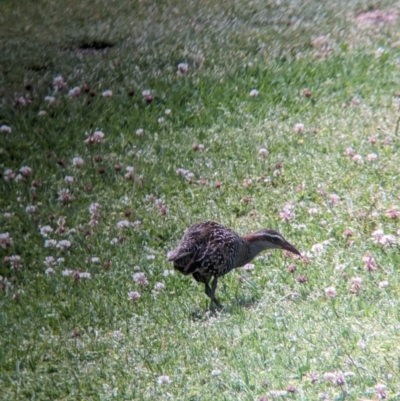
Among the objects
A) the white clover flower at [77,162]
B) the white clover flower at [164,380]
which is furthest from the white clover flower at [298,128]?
the white clover flower at [164,380]

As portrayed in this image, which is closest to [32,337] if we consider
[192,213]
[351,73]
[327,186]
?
[192,213]

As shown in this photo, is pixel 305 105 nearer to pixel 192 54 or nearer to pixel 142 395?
pixel 192 54

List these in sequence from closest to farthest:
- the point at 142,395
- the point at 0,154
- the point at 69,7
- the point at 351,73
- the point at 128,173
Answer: the point at 142,395, the point at 128,173, the point at 0,154, the point at 351,73, the point at 69,7

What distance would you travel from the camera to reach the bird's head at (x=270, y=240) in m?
7.86

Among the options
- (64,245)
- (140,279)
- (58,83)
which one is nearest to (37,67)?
(58,83)

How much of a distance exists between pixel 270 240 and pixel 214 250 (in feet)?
2.23

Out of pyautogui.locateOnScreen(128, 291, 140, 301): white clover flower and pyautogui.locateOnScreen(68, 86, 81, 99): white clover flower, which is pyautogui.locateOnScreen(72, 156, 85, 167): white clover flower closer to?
pyautogui.locateOnScreen(68, 86, 81, 99): white clover flower

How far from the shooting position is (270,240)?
25.8 feet

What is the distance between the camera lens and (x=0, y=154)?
35.9ft

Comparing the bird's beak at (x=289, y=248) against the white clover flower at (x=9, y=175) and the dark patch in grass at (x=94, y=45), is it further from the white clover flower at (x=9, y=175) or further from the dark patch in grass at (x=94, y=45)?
the dark patch in grass at (x=94, y=45)

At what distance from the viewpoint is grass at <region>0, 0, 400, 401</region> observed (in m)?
6.55

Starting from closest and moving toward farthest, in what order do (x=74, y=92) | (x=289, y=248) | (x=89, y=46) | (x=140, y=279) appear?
(x=289, y=248)
(x=140, y=279)
(x=74, y=92)
(x=89, y=46)

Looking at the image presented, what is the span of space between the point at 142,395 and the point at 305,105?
5.88 meters

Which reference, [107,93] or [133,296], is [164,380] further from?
[107,93]
